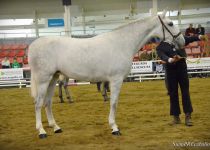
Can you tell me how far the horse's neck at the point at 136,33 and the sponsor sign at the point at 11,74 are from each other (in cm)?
1432

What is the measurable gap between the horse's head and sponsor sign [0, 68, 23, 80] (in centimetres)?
1459

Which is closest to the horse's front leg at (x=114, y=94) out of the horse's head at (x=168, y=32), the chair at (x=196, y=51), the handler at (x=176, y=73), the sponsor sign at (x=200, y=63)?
the handler at (x=176, y=73)

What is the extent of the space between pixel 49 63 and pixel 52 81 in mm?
522

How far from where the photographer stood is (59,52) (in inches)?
236

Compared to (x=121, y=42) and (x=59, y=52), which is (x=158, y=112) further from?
(x=59, y=52)

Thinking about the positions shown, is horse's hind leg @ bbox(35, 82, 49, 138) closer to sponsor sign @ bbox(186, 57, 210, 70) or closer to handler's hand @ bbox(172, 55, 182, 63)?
handler's hand @ bbox(172, 55, 182, 63)

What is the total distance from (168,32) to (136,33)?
1.99 ft

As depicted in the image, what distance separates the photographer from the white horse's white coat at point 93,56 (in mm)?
5820

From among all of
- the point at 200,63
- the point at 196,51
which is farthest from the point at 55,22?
the point at 200,63

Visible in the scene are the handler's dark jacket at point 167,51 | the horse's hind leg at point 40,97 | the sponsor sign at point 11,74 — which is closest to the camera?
the horse's hind leg at point 40,97

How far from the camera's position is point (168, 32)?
611 centimetres

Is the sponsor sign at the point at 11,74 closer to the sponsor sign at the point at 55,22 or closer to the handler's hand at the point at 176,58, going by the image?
the sponsor sign at the point at 55,22

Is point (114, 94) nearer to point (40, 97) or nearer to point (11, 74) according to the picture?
point (40, 97)

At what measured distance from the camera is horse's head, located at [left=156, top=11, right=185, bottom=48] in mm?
6098
